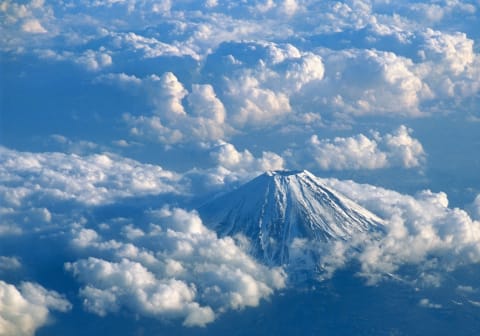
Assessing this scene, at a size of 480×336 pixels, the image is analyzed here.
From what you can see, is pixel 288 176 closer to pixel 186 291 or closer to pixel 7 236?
pixel 186 291

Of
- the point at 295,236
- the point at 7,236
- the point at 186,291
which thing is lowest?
the point at 186,291

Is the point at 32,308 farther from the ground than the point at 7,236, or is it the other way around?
the point at 7,236

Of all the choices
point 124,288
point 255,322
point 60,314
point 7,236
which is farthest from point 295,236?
point 7,236

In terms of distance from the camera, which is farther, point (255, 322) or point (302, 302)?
point (302, 302)

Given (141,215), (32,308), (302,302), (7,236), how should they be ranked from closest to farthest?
(32,308) → (302,302) → (7,236) → (141,215)

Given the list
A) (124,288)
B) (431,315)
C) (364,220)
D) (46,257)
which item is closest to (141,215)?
(46,257)

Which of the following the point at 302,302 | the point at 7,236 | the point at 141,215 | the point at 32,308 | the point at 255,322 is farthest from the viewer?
the point at 141,215

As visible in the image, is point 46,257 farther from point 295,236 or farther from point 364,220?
point 364,220
